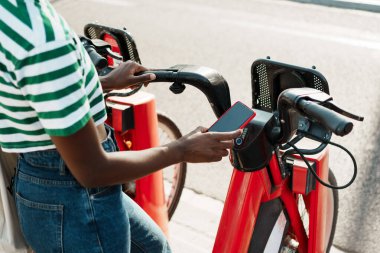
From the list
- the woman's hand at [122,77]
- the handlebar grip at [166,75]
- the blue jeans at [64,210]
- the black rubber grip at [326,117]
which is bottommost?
the blue jeans at [64,210]

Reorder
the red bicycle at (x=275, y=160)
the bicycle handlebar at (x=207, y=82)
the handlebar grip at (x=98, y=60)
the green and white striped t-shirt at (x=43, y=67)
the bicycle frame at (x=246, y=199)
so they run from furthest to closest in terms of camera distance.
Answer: the handlebar grip at (x=98, y=60) → the bicycle frame at (x=246, y=199) → the bicycle handlebar at (x=207, y=82) → the red bicycle at (x=275, y=160) → the green and white striped t-shirt at (x=43, y=67)

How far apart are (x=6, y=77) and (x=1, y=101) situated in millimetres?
98

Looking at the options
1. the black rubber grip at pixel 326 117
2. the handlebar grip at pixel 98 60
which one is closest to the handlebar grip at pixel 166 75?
the handlebar grip at pixel 98 60

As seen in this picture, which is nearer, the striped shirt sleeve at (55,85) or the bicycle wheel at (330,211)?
the striped shirt sleeve at (55,85)

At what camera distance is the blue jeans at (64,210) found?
153 centimetres

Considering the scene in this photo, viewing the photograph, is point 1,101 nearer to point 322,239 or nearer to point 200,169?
point 322,239

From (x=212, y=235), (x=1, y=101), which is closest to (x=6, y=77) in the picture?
(x=1, y=101)

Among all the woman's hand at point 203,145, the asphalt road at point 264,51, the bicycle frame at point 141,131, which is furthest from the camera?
the asphalt road at point 264,51

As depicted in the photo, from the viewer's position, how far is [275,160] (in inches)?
78.1

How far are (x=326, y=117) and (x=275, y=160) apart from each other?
53cm

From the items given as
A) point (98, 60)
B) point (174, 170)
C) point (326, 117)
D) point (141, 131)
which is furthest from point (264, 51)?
point (326, 117)

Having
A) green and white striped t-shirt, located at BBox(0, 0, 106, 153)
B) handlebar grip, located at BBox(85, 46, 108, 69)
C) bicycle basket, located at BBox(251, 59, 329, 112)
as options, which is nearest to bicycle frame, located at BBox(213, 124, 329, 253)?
bicycle basket, located at BBox(251, 59, 329, 112)

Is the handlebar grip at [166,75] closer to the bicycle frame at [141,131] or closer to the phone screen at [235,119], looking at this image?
the phone screen at [235,119]

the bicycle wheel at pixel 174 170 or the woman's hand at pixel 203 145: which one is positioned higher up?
the woman's hand at pixel 203 145
